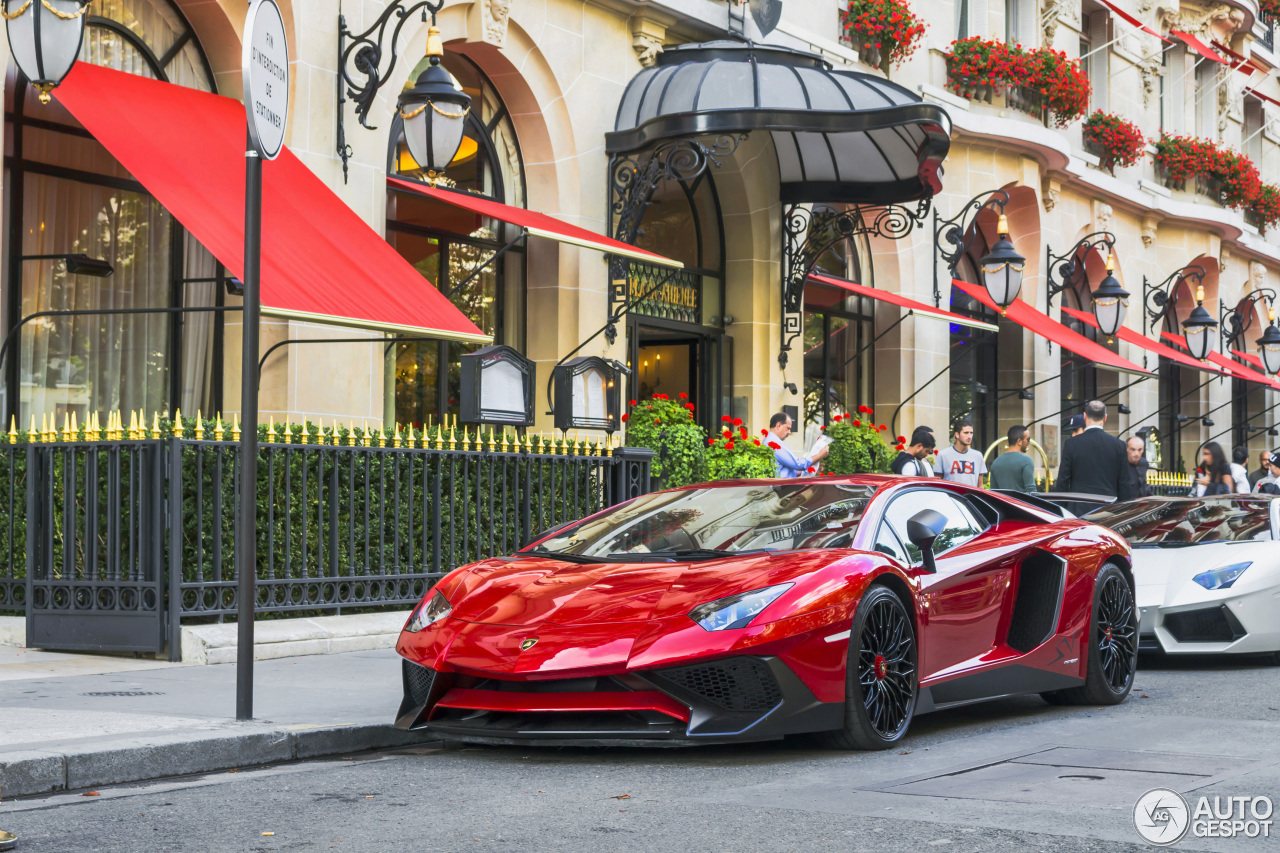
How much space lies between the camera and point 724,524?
7.20 m

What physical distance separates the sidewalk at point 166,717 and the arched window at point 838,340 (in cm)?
1168

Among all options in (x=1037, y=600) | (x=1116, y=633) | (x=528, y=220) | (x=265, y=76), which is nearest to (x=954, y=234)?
(x=528, y=220)

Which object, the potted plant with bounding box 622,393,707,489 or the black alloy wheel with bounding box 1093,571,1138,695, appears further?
the potted plant with bounding box 622,393,707,489

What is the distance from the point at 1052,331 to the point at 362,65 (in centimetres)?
1198

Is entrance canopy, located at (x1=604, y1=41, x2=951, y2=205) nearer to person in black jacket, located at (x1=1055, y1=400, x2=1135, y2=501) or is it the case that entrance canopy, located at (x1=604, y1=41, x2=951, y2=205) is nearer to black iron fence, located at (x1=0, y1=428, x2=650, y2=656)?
person in black jacket, located at (x1=1055, y1=400, x2=1135, y2=501)

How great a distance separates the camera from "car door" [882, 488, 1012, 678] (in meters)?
6.95

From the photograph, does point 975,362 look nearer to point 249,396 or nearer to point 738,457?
point 738,457

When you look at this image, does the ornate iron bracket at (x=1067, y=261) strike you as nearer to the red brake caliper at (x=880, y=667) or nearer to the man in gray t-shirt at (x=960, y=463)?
the man in gray t-shirt at (x=960, y=463)

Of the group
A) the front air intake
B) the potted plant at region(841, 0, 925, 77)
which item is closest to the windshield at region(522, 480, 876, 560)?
the front air intake

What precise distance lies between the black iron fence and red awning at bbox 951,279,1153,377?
36.8 feet

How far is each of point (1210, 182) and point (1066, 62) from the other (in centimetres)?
884

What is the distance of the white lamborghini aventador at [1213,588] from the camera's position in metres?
9.95

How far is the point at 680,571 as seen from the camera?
6.59 metres

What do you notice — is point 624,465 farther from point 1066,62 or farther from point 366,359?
point 1066,62
